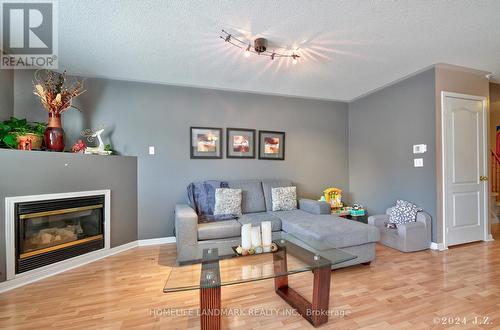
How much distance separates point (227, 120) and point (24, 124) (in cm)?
243

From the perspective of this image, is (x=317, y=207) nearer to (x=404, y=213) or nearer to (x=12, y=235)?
(x=404, y=213)

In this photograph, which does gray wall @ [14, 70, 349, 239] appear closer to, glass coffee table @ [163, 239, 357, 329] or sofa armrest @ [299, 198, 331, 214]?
sofa armrest @ [299, 198, 331, 214]

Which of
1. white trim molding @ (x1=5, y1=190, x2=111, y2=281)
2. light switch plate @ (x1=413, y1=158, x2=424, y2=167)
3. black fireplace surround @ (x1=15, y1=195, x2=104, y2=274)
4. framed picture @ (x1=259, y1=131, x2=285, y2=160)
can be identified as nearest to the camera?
white trim molding @ (x1=5, y1=190, x2=111, y2=281)

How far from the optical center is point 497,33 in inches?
86.8

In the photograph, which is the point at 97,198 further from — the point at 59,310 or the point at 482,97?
the point at 482,97

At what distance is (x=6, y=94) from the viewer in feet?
8.58

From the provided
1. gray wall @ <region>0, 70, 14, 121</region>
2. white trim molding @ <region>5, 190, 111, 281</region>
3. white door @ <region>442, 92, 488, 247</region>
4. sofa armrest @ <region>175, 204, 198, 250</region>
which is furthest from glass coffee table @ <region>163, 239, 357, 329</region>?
gray wall @ <region>0, 70, 14, 121</region>

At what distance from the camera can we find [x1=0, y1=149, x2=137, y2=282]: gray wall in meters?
2.11

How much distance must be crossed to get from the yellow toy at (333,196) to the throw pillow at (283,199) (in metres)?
0.79

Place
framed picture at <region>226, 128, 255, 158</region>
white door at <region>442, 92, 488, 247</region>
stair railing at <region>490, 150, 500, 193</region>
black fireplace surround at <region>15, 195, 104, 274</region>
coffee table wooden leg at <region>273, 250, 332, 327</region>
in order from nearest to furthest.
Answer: coffee table wooden leg at <region>273, 250, 332, 327</region> < black fireplace surround at <region>15, 195, 104, 274</region> < white door at <region>442, 92, 488, 247</region> < framed picture at <region>226, 128, 255, 158</region> < stair railing at <region>490, 150, 500, 193</region>

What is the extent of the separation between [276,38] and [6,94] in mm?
3150

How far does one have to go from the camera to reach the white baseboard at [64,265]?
2.08 m

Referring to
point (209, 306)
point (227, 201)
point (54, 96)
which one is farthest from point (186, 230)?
point (54, 96)

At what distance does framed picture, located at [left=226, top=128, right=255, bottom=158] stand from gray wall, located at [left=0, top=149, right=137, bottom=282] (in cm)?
143
